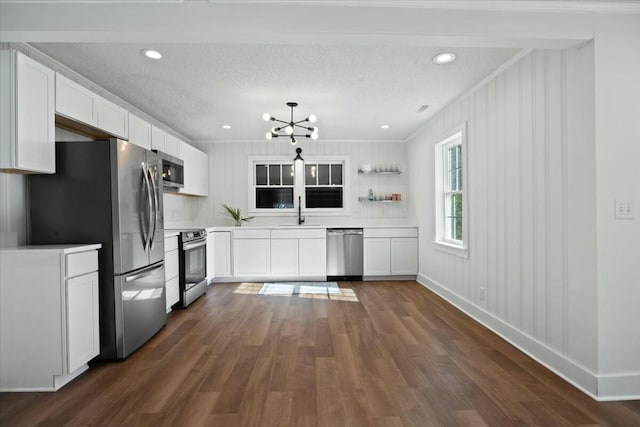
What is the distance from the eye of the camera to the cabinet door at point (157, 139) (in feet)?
13.4

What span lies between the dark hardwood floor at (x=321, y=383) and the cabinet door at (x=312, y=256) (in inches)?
78.7

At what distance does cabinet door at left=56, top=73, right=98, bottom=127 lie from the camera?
8.54ft

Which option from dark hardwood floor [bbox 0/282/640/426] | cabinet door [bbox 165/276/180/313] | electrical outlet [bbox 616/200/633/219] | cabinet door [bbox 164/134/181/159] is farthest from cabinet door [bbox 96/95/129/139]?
electrical outlet [bbox 616/200/633/219]

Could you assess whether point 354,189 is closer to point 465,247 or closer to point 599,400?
point 465,247

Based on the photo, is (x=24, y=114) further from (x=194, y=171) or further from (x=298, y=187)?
(x=298, y=187)

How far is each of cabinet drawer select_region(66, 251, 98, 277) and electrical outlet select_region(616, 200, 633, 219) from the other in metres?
3.43

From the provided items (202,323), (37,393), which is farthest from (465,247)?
(37,393)

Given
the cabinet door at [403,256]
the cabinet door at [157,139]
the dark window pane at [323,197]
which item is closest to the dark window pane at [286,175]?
the dark window pane at [323,197]

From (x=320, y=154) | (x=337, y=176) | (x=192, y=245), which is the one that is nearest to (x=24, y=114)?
(x=192, y=245)

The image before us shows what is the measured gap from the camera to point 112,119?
3264 millimetres

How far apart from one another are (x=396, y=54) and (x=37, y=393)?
11.4 feet

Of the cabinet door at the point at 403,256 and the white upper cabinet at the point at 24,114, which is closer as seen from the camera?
the white upper cabinet at the point at 24,114

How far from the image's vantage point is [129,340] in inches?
108

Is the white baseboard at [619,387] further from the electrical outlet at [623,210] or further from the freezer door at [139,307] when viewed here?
the freezer door at [139,307]
